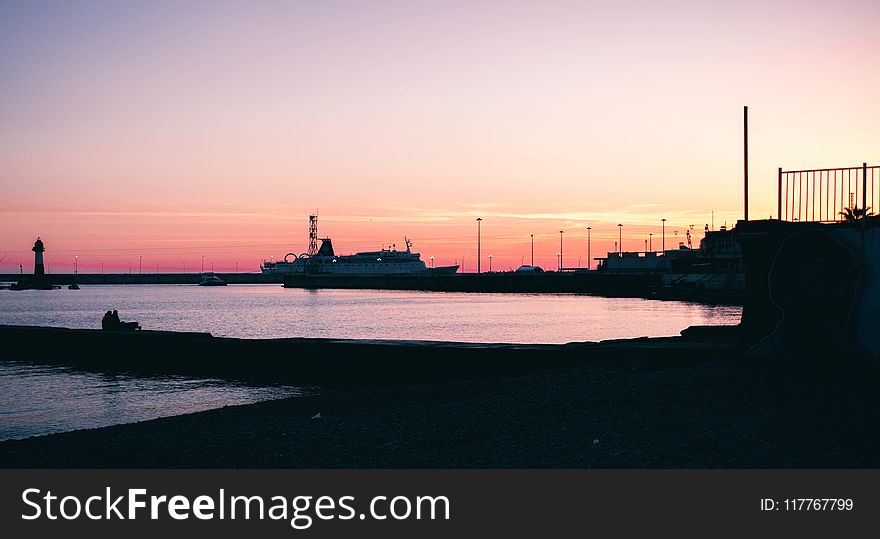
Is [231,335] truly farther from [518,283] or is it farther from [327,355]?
[518,283]

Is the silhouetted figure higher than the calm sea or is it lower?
higher

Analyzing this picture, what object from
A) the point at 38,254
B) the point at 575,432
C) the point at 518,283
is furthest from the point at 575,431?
the point at 38,254

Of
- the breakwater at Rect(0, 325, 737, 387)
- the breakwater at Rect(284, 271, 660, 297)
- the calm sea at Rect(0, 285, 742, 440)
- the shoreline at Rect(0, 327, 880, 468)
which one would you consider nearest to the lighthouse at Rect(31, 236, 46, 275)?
the breakwater at Rect(284, 271, 660, 297)

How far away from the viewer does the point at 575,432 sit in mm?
10711

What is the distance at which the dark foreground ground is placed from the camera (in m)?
9.54

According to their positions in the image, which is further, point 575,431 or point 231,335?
point 231,335

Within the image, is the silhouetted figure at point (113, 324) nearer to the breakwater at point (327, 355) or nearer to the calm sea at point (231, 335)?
the breakwater at point (327, 355)

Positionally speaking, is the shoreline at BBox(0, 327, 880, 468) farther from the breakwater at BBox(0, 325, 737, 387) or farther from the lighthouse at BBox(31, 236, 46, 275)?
the lighthouse at BBox(31, 236, 46, 275)

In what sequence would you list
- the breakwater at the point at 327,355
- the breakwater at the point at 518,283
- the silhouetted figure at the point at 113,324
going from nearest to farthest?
1. the breakwater at the point at 327,355
2. the silhouetted figure at the point at 113,324
3. the breakwater at the point at 518,283

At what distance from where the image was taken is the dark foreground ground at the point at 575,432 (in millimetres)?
9539

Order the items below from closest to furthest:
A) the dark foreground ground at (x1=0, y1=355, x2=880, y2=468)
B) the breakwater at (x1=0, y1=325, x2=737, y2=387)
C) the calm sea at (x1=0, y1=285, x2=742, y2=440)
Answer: the dark foreground ground at (x1=0, y1=355, x2=880, y2=468)
the breakwater at (x1=0, y1=325, x2=737, y2=387)
the calm sea at (x1=0, y1=285, x2=742, y2=440)

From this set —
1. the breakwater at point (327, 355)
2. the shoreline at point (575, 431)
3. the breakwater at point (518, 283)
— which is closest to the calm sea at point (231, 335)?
the breakwater at point (327, 355)

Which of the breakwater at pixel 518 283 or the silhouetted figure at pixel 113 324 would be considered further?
the breakwater at pixel 518 283
